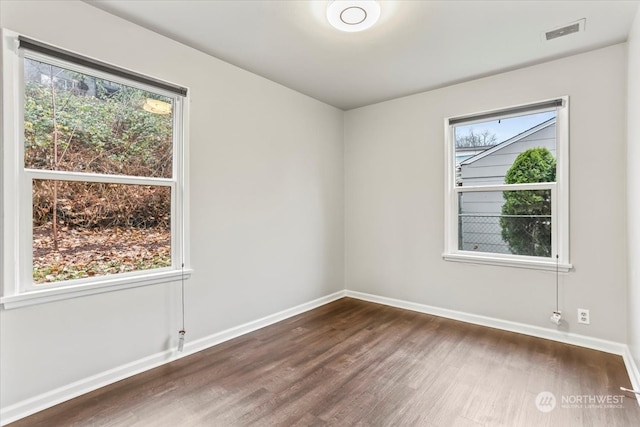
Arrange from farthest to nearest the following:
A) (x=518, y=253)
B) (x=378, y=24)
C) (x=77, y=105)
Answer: (x=518, y=253)
(x=378, y=24)
(x=77, y=105)

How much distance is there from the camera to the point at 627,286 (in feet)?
8.41

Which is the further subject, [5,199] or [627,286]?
[627,286]

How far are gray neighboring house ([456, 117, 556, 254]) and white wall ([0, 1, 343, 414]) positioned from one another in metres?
1.57

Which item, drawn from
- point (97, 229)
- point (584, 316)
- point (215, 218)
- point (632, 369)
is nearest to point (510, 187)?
point (584, 316)

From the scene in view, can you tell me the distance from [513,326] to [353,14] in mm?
Result: 3116

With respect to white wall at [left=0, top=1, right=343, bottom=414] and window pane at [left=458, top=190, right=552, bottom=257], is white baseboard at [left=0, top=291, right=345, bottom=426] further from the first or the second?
window pane at [left=458, top=190, right=552, bottom=257]

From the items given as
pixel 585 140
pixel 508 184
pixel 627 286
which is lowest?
pixel 627 286

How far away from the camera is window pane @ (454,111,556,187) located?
306cm

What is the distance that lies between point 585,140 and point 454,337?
209 centimetres

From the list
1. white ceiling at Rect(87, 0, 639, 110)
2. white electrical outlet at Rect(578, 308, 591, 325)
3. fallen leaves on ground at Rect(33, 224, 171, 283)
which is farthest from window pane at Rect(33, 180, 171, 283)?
white electrical outlet at Rect(578, 308, 591, 325)

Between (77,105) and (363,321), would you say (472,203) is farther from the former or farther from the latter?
(77,105)

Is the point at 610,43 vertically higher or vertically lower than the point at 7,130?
higher

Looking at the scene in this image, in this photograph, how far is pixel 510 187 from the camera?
3227 mm

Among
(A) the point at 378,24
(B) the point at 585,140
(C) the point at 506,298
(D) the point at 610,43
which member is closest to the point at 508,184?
(B) the point at 585,140
